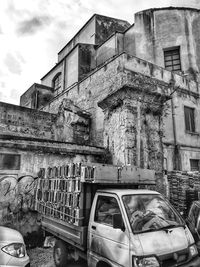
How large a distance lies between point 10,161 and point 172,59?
14.8m

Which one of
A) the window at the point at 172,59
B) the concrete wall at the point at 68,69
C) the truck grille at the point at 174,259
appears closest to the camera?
the truck grille at the point at 174,259

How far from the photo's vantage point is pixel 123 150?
7098 mm

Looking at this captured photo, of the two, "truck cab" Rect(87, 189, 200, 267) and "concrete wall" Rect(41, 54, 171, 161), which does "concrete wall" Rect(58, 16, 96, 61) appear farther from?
"truck cab" Rect(87, 189, 200, 267)

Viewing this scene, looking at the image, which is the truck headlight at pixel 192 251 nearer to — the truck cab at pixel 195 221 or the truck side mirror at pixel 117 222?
A: the truck side mirror at pixel 117 222

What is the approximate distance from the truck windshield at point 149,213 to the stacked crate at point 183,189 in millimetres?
4427

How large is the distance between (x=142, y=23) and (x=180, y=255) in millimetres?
17303

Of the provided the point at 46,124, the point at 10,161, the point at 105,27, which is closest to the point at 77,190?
the point at 10,161

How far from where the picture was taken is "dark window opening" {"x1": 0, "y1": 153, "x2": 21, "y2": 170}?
19.6 feet

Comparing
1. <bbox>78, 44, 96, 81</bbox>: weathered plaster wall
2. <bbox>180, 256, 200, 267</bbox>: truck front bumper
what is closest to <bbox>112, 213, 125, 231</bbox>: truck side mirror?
<bbox>180, 256, 200, 267</bbox>: truck front bumper

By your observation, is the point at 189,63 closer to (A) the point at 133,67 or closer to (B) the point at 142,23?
(B) the point at 142,23

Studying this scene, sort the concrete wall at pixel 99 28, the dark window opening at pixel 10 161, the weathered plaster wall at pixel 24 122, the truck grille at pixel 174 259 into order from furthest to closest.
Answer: the concrete wall at pixel 99 28
the weathered plaster wall at pixel 24 122
the dark window opening at pixel 10 161
the truck grille at pixel 174 259

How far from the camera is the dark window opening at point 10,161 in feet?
19.6

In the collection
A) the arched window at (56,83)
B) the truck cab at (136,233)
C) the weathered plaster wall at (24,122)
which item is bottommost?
the truck cab at (136,233)

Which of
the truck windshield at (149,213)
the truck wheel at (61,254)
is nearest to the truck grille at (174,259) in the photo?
the truck windshield at (149,213)
